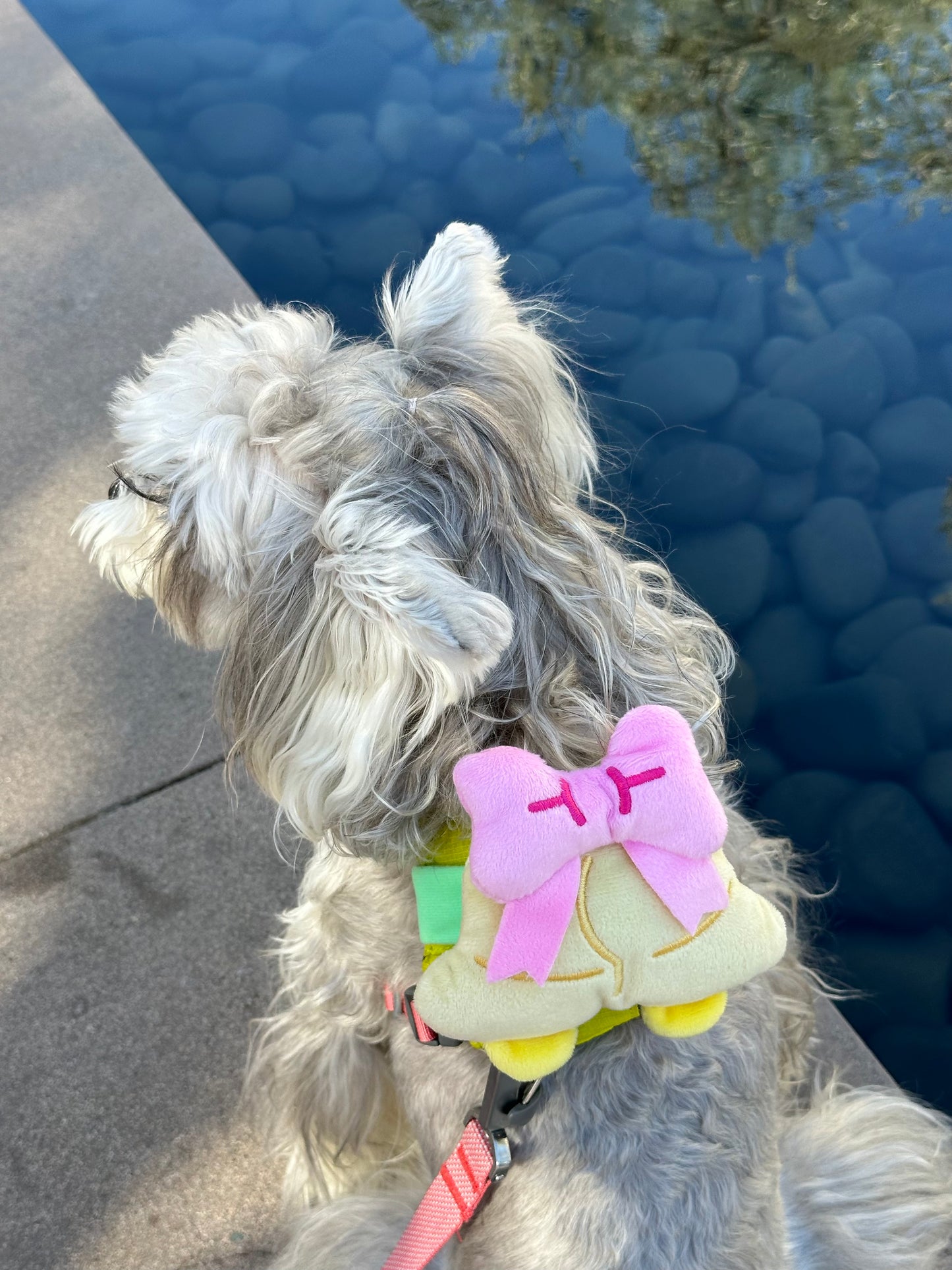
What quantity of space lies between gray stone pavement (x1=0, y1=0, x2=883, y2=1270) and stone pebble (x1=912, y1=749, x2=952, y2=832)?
57 cm

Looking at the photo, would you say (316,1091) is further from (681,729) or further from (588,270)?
(588,270)

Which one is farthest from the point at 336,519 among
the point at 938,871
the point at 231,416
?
the point at 938,871

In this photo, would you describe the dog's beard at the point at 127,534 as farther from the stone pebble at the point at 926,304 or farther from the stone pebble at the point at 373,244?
the stone pebble at the point at 926,304

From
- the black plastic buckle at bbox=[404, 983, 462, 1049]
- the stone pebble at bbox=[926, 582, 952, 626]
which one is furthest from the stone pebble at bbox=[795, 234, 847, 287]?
the black plastic buckle at bbox=[404, 983, 462, 1049]

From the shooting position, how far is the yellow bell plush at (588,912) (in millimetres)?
1072

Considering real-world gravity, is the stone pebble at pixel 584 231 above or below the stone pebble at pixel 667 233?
above

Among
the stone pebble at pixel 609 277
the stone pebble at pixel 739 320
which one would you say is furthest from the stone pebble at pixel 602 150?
the stone pebble at pixel 739 320

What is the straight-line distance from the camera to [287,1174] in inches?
74.0

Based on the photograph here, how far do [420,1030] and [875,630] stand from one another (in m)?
1.81

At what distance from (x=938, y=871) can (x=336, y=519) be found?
1838 mm

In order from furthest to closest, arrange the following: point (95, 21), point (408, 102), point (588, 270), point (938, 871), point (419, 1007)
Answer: point (95, 21)
point (408, 102)
point (588, 270)
point (938, 871)
point (419, 1007)

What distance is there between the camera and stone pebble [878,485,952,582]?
270 centimetres

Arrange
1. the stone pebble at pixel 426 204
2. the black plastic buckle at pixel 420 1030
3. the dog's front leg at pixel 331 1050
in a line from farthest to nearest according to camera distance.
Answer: the stone pebble at pixel 426 204
the dog's front leg at pixel 331 1050
the black plastic buckle at pixel 420 1030

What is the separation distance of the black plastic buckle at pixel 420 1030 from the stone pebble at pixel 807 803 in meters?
1.30
